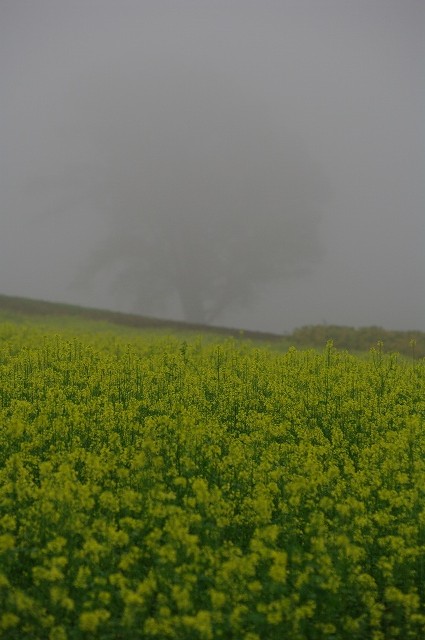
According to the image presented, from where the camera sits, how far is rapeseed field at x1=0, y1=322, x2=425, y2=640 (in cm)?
714

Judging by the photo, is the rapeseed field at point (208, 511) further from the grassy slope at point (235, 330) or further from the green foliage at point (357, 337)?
the grassy slope at point (235, 330)

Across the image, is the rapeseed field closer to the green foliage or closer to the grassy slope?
the green foliage

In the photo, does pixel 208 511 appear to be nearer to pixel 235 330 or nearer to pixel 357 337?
pixel 357 337

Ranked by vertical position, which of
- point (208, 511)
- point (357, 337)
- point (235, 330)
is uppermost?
point (357, 337)

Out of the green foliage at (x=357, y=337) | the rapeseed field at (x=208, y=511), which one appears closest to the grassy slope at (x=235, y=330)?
the green foliage at (x=357, y=337)

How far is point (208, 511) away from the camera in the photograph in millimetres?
8438

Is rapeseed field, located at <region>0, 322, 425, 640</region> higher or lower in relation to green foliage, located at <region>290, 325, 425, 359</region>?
lower

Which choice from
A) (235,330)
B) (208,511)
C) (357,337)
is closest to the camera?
(208,511)

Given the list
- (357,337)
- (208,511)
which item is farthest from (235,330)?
(208,511)

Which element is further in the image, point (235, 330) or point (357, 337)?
point (235, 330)

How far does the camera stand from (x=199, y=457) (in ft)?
35.0

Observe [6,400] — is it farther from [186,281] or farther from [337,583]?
[186,281]

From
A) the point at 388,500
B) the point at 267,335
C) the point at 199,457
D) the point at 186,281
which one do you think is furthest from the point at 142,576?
the point at 186,281

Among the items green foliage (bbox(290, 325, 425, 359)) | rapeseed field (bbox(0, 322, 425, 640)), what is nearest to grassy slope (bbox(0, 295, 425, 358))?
green foliage (bbox(290, 325, 425, 359))
